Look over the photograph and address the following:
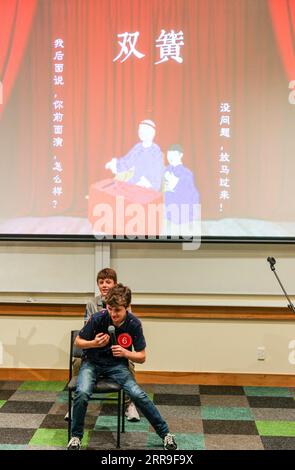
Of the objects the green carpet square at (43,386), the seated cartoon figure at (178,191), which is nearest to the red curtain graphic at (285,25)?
the seated cartoon figure at (178,191)

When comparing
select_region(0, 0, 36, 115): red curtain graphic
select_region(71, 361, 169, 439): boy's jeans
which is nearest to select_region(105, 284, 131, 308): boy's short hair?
select_region(71, 361, 169, 439): boy's jeans

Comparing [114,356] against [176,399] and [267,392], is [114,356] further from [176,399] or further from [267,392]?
[267,392]

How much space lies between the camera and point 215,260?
15.1ft

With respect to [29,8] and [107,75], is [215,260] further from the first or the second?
[29,8]

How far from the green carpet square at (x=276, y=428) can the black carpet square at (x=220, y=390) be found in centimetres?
56

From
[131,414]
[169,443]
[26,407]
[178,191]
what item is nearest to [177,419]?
[131,414]

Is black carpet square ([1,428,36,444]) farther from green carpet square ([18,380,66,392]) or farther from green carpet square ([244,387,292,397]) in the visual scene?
green carpet square ([244,387,292,397])

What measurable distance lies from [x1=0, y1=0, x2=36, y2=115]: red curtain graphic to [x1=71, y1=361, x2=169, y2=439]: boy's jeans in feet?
7.32

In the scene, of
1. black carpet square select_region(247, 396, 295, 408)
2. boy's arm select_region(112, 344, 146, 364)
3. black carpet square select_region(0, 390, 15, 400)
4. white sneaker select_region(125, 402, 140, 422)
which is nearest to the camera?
boy's arm select_region(112, 344, 146, 364)

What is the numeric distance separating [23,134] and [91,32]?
2.91ft

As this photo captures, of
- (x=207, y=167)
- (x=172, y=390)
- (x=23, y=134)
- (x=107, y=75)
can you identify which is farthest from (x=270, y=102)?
(x=172, y=390)

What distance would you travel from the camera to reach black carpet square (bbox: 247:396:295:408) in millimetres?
4270
